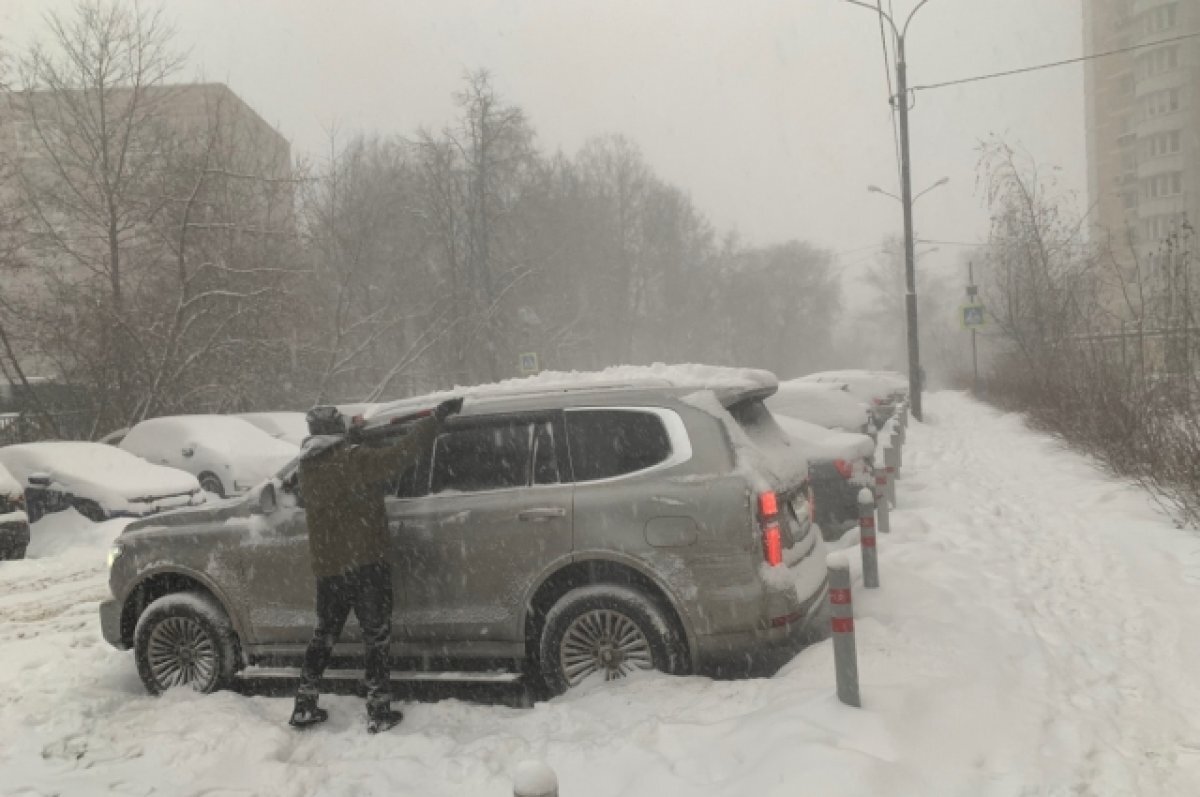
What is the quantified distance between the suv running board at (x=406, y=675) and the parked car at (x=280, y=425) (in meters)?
12.3

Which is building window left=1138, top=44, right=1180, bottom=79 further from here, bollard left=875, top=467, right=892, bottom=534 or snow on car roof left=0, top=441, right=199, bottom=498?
snow on car roof left=0, top=441, right=199, bottom=498

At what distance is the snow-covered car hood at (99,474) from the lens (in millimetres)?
12102

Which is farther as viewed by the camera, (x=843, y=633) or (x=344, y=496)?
(x=344, y=496)

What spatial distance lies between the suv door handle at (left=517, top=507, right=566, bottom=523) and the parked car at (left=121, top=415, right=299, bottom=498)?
10998 mm

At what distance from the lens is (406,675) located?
5.21 meters

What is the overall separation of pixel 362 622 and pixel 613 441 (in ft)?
5.43

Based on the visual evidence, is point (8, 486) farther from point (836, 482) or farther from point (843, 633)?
point (843, 633)

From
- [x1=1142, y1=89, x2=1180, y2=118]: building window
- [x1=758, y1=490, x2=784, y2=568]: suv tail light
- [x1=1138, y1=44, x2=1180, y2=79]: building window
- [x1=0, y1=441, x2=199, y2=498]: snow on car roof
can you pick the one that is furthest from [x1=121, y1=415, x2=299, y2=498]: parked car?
[x1=1138, y1=44, x2=1180, y2=79]: building window

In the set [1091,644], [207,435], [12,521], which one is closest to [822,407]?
[1091,644]

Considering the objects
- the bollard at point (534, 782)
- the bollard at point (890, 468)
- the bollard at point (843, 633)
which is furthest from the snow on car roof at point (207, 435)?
the bollard at point (534, 782)

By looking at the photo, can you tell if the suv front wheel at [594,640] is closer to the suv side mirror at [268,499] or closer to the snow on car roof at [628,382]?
the snow on car roof at [628,382]

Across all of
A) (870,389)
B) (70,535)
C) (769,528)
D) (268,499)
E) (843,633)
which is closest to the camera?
(843,633)

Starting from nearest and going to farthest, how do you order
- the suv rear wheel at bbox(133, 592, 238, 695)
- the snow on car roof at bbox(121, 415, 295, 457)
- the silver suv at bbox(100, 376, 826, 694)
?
the silver suv at bbox(100, 376, 826, 694) → the suv rear wheel at bbox(133, 592, 238, 695) → the snow on car roof at bbox(121, 415, 295, 457)

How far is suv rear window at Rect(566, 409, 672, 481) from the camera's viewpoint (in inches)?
197
